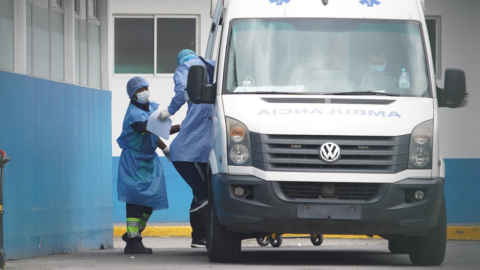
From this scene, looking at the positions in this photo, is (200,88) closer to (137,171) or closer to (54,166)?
(137,171)

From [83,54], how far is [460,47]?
8.23 m

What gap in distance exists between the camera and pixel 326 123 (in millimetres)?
8680

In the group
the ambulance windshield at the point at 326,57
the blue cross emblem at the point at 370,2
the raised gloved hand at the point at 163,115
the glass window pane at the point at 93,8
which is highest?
the glass window pane at the point at 93,8

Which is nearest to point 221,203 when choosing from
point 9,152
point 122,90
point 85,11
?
point 9,152

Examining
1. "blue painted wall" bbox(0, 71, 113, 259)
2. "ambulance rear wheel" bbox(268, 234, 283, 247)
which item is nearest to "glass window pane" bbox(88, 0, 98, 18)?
"blue painted wall" bbox(0, 71, 113, 259)

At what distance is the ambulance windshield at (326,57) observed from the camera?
920cm

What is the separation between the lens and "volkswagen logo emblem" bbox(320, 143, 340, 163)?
28.3 feet

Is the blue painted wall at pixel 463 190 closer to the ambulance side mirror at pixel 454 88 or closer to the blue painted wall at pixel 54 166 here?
the blue painted wall at pixel 54 166

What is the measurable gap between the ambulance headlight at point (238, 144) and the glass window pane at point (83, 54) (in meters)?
4.12

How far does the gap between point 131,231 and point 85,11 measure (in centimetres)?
304

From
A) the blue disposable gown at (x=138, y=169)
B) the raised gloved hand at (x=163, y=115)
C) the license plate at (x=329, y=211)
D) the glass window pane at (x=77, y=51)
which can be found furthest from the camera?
the glass window pane at (x=77, y=51)

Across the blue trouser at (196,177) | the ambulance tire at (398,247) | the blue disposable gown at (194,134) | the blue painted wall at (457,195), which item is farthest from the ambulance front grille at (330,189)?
the blue painted wall at (457,195)

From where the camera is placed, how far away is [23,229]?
9906mm

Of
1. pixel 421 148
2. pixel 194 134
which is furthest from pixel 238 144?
pixel 194 134
